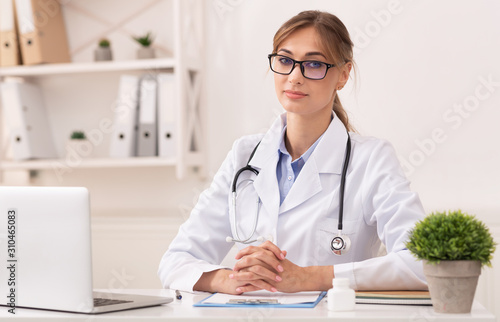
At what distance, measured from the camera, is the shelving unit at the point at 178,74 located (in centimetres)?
290

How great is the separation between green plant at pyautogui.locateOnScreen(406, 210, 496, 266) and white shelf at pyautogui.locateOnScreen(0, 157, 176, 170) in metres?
1.80

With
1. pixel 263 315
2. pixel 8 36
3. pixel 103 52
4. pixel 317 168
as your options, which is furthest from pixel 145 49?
pixel 263 315

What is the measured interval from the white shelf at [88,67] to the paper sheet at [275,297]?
1.60 m

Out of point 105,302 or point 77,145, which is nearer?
point 105,302

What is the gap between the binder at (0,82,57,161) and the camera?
10.2ft

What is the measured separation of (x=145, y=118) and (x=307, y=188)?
1279mm

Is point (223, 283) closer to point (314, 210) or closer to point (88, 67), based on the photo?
point (314, 210)

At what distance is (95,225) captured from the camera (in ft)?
10.1

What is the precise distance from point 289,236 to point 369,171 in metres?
0.30

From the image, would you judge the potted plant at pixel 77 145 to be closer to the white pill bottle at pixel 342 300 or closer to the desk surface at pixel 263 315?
the desk surface at pixel 263 315

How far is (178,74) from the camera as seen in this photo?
2.90m

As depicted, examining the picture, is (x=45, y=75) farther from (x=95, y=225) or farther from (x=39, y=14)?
(x=95, y=225)

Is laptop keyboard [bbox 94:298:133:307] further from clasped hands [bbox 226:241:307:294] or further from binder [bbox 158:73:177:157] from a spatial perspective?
binder [bbox 158:73:177:157]

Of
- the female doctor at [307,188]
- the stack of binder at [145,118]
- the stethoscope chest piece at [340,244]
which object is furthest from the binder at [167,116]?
the stethoscope chest piece at [340,244]
